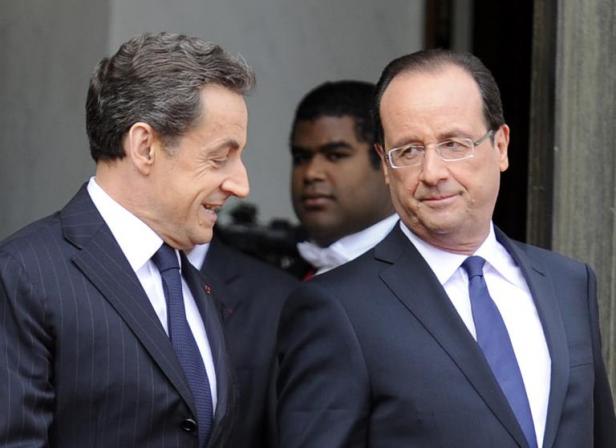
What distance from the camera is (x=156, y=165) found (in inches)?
116

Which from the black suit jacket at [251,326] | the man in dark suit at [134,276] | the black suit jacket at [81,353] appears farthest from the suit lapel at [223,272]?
the black suit jacket at [81,353]

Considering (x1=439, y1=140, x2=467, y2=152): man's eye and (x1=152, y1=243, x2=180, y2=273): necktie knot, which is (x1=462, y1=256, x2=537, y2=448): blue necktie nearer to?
(x1=439, y1=140, x2=467, y2=152): man's eye

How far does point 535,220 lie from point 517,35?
2419mm

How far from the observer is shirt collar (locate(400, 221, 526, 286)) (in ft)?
10.3

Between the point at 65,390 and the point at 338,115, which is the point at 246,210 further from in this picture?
the point at 65,390

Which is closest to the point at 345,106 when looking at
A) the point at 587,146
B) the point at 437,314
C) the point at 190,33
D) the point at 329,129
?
the point at 329,129

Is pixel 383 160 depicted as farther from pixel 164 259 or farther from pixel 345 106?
pixel 345 106

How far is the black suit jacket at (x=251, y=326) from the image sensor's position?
12.6 feet

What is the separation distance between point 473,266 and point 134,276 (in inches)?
31.7

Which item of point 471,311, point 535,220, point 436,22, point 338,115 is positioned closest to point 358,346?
point 471,311

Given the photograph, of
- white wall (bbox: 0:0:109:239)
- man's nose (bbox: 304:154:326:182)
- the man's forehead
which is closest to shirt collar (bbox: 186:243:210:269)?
man's nose (bbox: 304:154:326:182)

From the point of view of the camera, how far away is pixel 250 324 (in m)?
4.04

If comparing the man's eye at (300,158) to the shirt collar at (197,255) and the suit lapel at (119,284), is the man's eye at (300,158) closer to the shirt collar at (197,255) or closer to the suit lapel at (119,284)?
the shirt collar at (197,255)

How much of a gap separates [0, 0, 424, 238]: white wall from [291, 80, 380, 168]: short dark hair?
0.72 metres
